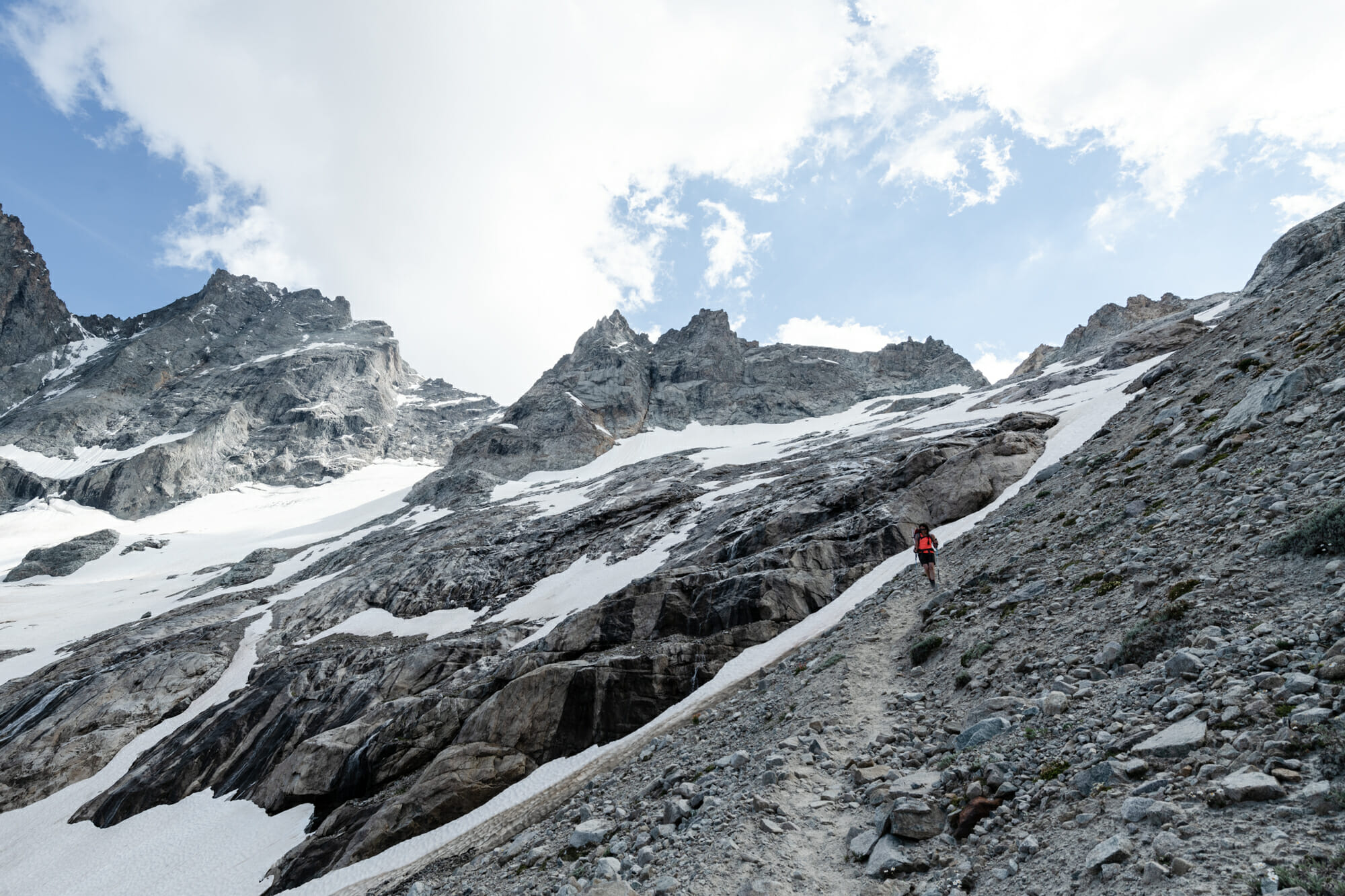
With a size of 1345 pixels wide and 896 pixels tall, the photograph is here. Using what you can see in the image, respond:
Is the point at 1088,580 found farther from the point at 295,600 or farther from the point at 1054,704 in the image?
the point at 295,600

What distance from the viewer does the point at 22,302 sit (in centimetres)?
19138

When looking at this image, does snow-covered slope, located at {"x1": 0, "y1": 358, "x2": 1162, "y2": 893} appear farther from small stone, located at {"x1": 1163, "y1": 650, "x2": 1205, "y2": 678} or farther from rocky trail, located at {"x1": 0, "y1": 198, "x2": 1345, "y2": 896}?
small stone, located at {"x1": 1163, "y1": 650, "x2": 1205, "y2": 678}

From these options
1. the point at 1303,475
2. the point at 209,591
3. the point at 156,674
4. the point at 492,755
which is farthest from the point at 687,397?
the point at 1303,475

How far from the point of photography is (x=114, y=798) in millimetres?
30891

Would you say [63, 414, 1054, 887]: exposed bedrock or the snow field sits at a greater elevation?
the snow field

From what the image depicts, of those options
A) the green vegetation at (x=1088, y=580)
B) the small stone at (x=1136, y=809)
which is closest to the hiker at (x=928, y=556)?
the green vegetation at (x=1088, y=580)

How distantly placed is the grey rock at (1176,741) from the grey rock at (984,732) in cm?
213

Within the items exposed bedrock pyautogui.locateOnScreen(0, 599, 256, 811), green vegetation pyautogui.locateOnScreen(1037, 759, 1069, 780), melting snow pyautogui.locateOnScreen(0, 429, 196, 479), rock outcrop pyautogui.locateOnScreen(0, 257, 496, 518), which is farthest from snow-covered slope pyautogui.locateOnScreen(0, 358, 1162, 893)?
melting snow pyautogui.locateOnScreen(0, 429, 196, 479)

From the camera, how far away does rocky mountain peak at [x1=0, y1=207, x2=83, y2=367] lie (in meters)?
187

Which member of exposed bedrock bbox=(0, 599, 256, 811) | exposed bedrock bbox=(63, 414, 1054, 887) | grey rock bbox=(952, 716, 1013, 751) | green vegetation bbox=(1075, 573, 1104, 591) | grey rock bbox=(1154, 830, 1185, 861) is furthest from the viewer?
exposed bedrock bbox=(0, 599, 256, 811)

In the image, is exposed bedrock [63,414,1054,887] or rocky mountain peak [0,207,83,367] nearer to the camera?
exposed bedrock [63,414,1054,887]

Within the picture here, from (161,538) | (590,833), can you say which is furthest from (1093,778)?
(161,538)

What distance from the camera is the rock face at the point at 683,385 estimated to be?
11794cm

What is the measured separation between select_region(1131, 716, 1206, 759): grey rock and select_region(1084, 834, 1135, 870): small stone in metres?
1.32
